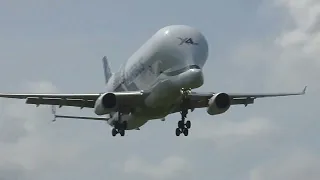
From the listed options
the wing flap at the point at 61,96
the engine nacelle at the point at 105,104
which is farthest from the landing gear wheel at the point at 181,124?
the wing flap at the point at 61,96

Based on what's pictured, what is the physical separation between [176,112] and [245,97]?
696cm

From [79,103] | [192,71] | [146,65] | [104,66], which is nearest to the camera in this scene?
[192,71]

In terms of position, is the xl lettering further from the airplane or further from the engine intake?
the engine intake

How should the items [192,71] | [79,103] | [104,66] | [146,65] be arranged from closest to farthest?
[192,71] < [146,65] < [79,103] < [104,66]

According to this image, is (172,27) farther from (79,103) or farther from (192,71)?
(79,103)

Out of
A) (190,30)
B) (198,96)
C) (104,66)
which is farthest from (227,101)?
(104,66)

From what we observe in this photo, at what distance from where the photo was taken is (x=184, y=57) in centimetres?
6656

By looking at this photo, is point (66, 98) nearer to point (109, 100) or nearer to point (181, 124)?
point (109, 100)

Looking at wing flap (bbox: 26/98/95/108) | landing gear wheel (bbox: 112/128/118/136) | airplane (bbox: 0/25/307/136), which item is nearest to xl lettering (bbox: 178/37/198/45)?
airplane (bbox: 0/25/307/136)

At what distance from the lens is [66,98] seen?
74.2 m

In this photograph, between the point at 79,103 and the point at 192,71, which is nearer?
the point at 192,71

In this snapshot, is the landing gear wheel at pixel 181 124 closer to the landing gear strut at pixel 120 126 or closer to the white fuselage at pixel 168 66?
the white fuselage at pixel 168 66

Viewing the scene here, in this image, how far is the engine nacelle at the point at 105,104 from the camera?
70.4m

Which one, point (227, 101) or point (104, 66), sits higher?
point (104, 66)
